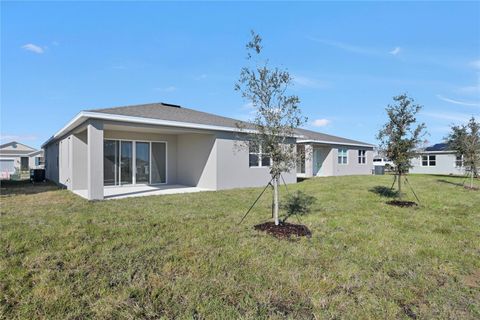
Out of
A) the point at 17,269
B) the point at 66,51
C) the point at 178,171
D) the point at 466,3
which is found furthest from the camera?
the point at 178,171

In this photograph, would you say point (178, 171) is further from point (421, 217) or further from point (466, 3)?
point (466, 3)

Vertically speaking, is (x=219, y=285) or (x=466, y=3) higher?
(x=466, y=3)

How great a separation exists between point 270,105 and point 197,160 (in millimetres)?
8826

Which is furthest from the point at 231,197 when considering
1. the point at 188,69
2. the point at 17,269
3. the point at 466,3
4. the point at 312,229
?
the point at 466,3

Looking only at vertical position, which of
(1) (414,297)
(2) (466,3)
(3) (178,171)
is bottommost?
(1) (414,297)

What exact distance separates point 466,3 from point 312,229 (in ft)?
29.5

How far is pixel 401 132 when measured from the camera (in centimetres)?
923

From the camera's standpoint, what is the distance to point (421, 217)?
24.1 feet

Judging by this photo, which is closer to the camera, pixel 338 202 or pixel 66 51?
pixel 338 202

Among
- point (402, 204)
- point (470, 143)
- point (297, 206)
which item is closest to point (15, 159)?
point (297, 206)

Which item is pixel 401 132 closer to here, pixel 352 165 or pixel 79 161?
pixel 79 161

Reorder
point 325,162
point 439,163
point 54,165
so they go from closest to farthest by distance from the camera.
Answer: point 54,165
point 325,162
point 439,163

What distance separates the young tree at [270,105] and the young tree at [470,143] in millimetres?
13377

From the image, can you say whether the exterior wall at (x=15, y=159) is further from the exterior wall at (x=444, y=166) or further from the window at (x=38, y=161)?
the exterior wall at (x=444, y=166)
